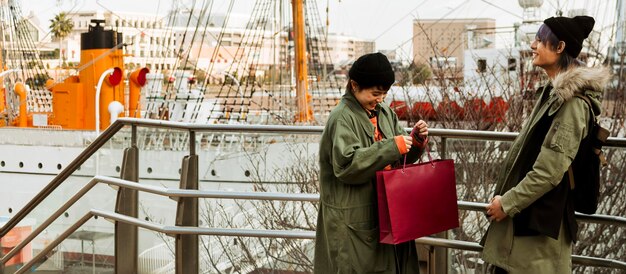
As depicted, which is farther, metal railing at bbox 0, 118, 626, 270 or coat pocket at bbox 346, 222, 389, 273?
metal railing at bbox 0, 118, 626, 270

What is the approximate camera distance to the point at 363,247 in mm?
3928

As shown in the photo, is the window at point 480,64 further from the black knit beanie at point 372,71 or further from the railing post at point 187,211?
→ the black knit beanie at point 372,71

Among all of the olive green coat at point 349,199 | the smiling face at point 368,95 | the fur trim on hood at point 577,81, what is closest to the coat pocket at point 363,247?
the olive green coat at point 349,199

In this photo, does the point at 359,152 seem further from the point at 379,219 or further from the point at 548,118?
the point at 548,118

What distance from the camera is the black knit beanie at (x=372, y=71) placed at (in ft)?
12.6

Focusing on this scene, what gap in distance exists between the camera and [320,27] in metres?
34.5

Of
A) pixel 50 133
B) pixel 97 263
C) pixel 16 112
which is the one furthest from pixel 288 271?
pixel 16 112

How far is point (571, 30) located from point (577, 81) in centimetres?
22

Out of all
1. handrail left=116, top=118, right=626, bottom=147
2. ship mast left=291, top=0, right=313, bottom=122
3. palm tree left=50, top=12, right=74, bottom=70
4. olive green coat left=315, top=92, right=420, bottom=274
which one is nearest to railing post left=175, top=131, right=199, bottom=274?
handrail left=116, top=118, right=626, bottom=147

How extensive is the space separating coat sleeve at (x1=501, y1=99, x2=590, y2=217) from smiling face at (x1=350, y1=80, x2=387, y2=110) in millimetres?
657

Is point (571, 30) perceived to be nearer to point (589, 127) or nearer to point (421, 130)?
point (589, 127)

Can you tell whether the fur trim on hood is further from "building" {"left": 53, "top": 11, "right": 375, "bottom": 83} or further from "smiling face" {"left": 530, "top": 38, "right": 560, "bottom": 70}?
"building" {"left": 53, "top": 11, "right": 375, "bottom": 83}

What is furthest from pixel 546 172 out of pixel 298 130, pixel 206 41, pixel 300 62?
pixel 206 41

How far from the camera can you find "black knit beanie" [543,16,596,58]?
3752mm
